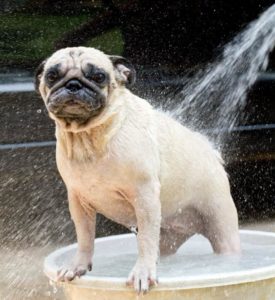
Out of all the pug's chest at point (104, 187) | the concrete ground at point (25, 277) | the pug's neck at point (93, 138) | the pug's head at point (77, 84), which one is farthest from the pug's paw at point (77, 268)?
the concrete ground at point (25, 277)

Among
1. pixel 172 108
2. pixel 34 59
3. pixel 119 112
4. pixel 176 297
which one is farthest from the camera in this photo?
pixel 172 108

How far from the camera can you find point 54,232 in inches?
215

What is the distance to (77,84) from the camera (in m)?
2.64

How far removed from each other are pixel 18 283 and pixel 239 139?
1619 mm

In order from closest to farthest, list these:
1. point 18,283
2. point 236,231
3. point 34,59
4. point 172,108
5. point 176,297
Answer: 1. point 176,297
2. point 236,231
3. point 18,283
4. point 34,59
5. point 172,108

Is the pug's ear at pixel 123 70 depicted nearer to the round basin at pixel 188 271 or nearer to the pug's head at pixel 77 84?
the pug's head at pixel 77 84

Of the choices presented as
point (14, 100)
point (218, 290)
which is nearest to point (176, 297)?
point (218, 290)

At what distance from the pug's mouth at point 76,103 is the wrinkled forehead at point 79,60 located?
9 cm

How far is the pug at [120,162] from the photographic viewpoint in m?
2.67

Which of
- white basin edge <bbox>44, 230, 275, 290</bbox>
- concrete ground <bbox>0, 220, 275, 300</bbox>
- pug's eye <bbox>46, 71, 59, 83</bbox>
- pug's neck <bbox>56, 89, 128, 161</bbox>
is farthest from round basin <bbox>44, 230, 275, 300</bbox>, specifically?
concrete ground <bbox>0, 220, 275, 300</bbox>

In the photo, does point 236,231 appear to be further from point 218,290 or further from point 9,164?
point 9,164

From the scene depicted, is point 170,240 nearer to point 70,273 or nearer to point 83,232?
point 83,232

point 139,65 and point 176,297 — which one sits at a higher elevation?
point 176,297

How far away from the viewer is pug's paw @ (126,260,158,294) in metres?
2.60
